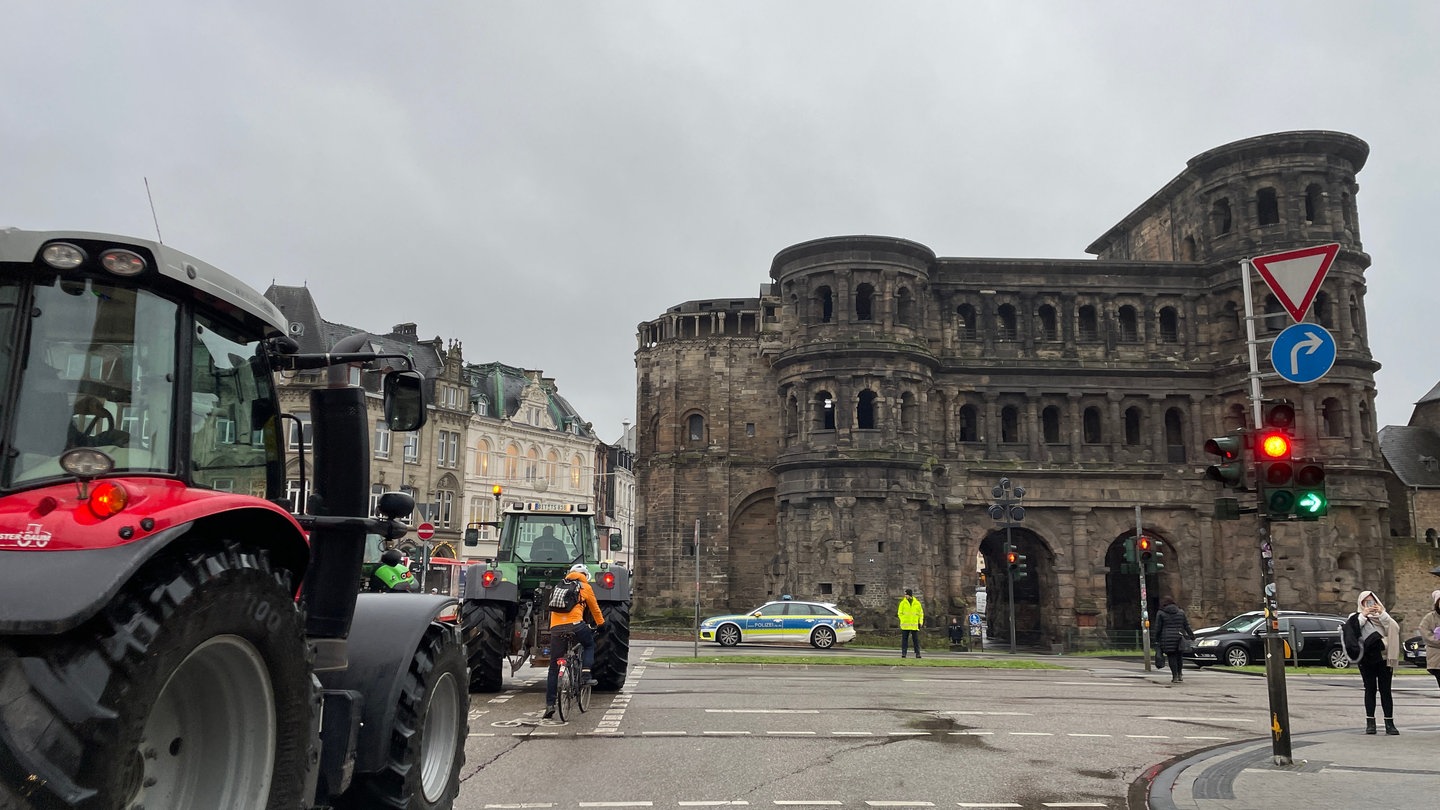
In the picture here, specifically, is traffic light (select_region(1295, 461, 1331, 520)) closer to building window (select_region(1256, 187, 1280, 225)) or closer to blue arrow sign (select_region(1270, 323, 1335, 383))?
blue arrow sign (select_region(1270, 323, 1335, 383))

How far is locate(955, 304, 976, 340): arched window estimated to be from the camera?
41.7 m

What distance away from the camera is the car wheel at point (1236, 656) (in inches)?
1001

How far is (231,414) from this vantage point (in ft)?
13.6

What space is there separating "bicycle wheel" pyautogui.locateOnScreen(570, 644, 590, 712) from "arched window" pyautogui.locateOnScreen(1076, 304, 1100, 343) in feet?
112

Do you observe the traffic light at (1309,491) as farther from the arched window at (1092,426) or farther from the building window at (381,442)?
the building window at (381,442)

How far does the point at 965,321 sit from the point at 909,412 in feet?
19.0

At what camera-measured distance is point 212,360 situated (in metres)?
4.01

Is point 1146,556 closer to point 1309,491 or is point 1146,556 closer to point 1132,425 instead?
point 1132,425

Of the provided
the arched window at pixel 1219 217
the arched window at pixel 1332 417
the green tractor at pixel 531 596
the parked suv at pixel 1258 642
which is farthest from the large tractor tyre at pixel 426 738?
the arched window at pixel 1219 217

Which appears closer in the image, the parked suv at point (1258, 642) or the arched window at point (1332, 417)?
the parked suv at point (1258, 642)

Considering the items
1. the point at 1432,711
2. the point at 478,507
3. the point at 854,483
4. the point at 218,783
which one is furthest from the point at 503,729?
the point at 478,507

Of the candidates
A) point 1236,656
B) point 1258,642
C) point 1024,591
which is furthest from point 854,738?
point 1024,591

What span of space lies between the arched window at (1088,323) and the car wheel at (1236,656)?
1835 centimetres

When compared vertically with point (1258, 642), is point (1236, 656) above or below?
below
